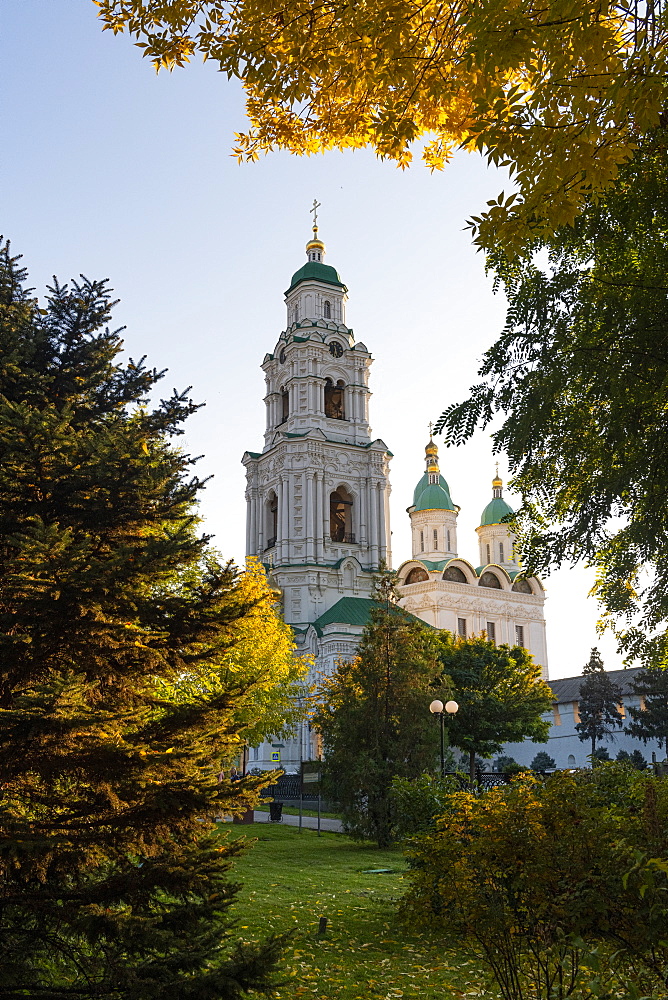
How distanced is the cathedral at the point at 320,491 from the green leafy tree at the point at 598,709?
882cm

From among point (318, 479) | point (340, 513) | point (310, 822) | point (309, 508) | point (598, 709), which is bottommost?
→ point (310, 822)

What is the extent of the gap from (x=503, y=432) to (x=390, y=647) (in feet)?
54.7

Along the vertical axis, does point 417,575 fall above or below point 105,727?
above

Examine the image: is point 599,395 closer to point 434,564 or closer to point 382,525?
point 382,525

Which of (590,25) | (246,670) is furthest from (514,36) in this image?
(246,670)

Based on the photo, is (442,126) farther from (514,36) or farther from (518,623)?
(518,623)

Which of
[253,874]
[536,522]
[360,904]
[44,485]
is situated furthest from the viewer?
[253,874]

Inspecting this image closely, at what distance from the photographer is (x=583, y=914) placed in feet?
19.6

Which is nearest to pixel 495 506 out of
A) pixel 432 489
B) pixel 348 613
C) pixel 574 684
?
pixel 432 489

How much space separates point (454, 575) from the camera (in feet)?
221

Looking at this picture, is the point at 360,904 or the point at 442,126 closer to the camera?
the point at 442,126

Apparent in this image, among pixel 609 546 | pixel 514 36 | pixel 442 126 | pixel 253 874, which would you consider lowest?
pixel 253 874

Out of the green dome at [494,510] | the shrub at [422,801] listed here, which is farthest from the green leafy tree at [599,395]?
the green dome at [494,510]

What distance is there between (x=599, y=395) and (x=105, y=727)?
5208mm
